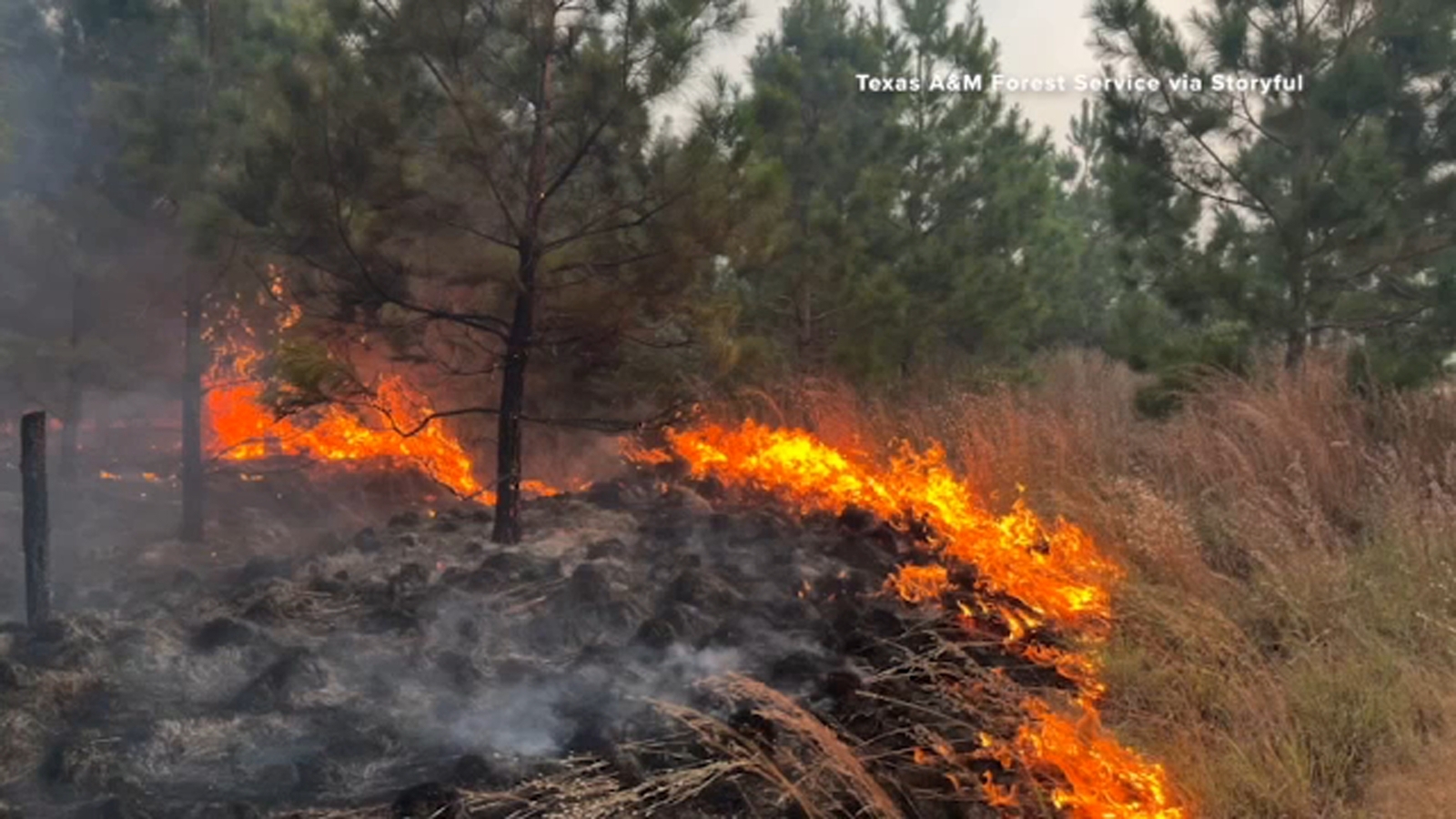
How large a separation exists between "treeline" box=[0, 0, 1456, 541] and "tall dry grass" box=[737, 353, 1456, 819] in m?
0.89

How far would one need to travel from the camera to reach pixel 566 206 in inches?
295

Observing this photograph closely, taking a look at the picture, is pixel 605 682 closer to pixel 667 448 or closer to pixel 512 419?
pixel 512 419

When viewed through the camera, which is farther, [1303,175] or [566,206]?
[1303,175]

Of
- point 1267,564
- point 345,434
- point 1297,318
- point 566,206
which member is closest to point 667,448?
point 345,434

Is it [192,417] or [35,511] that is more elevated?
[192,417]

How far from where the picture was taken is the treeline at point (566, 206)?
698cm

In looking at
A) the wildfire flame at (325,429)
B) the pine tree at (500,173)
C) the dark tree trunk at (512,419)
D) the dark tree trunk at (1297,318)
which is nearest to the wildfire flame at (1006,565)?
the wildfire flame at (325,429)

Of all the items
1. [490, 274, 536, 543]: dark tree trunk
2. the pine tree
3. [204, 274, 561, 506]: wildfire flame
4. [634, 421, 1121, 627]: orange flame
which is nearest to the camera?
[634, 421, 1121, 627]: orange flame

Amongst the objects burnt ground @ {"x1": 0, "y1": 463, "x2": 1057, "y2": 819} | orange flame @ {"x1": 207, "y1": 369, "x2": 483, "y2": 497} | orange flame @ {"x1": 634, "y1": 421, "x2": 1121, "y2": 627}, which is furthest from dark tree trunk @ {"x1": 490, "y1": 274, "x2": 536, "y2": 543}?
orange flame @ {"x1": 634, "y1": 421, "x2": 1121, "y2": 627}

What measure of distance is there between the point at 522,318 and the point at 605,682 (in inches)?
120

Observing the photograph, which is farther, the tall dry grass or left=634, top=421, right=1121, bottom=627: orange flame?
left=634, top=421, right=1121, bottom=627: orange flame

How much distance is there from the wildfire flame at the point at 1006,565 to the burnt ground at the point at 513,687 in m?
0.17

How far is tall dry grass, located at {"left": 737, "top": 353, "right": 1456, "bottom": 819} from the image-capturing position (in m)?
3.69

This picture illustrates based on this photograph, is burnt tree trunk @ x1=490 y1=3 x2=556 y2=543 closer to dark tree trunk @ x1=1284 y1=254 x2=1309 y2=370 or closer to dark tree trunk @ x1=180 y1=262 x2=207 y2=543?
dark tree trunk @ x1=180 y1=262 x2=207 y2=543
